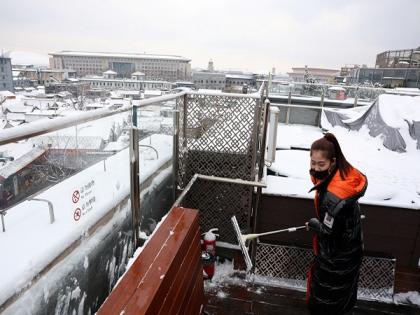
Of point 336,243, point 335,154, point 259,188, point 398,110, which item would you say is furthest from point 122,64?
point 336,243

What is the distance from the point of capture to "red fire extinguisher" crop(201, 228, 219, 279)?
3356 mm

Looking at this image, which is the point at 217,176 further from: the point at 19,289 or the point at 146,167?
the point at 19,289

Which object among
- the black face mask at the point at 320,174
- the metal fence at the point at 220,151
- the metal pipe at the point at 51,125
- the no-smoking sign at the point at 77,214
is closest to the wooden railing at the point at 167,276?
the no-smoking sign at the point at 77,214

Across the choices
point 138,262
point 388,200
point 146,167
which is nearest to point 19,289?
point 138,262

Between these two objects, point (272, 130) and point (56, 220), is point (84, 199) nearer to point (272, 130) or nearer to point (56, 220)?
point (56, 220)

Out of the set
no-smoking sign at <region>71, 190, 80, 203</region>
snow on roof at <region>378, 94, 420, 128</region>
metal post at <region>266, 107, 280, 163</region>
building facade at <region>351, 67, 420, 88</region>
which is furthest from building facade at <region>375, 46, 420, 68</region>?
no-smoking sign at <region>71, 190, 80, 203</region>

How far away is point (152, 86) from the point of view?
3342 inches

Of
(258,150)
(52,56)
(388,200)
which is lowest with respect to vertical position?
(388,200)

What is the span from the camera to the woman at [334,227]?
1.97 meters

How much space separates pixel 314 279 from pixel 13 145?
2300 millimetres

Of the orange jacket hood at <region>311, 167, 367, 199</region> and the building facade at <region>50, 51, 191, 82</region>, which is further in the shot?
the building facade at <region>50, 51, 191, 82</region>

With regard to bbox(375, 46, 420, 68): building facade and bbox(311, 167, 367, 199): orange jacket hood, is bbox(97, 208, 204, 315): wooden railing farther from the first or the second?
bbox(375, 46, 420, 68): building facade

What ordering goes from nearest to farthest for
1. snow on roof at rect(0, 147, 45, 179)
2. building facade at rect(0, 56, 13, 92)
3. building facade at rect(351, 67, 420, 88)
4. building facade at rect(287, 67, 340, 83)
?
1. snow on roof at rect(0, 147, 45, 179)
2. building facade at rect(351, 67, 420, 88)
3. building facade at rect(287, 67, 340, 83)
4. building facade at rect(0, 56, 13, 92)

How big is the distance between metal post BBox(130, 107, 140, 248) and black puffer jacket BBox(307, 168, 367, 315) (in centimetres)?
137
